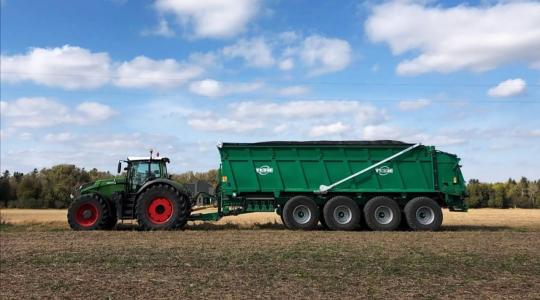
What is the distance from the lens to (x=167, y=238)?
45.0 ft

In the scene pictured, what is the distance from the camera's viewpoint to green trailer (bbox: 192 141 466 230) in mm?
17156

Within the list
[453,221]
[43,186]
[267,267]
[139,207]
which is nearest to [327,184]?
[139,207]

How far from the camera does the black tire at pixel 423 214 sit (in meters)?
16.8

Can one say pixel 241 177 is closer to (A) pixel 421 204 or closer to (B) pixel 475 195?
(A) pixel 421 204

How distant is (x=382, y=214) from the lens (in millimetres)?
16969

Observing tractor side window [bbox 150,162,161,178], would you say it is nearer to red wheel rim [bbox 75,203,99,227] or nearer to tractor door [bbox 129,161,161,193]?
tractor door [bbox 129,161,161,193]

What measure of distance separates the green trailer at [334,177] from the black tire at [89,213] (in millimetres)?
2908

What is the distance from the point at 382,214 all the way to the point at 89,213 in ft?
30.3

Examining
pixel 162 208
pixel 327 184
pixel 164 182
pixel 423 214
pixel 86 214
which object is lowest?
pixel 423 214

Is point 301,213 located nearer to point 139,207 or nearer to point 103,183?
point 139,207

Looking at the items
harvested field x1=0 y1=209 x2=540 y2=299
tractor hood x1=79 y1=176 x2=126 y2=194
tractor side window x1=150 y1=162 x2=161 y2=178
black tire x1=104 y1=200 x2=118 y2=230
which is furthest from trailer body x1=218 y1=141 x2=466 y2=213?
black tire x1=104 y1=200 x2=118 y2=230

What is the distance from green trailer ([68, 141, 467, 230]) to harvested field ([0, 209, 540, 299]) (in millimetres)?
2892

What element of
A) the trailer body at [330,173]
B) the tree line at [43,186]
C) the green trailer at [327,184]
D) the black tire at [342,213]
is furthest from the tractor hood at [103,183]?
the tree line at [43,186]

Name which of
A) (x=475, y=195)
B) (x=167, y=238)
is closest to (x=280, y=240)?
(x=167, y=238)
